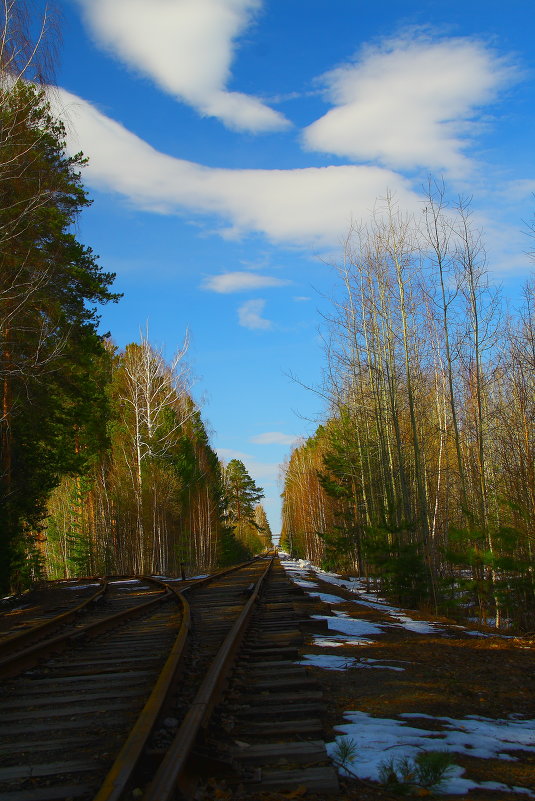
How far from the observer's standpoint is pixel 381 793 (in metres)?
2.92

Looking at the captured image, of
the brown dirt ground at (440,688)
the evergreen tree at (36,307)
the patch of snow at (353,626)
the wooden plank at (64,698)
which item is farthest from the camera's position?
the evergreen tree at (36,307)

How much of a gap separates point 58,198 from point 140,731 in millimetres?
14239

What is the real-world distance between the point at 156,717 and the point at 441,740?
1693mm

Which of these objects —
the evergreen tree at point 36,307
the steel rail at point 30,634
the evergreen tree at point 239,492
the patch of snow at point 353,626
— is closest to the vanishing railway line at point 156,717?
the steel rail at point 30,634

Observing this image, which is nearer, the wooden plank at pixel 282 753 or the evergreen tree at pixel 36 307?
the wooden plank at pixel 282 753

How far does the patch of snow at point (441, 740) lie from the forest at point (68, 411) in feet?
28.4

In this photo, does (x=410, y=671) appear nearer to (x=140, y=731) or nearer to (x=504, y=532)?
(x=140, y=731)

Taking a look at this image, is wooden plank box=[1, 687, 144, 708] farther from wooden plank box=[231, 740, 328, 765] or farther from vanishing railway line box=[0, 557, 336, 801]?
wooden plank box=[231, 740, 328, 765]

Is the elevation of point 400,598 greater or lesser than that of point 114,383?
lesser

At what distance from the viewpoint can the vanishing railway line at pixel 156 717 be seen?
295cm

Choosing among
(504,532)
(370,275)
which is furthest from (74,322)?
(504,532)

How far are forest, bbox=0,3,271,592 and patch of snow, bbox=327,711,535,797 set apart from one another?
8.66 m

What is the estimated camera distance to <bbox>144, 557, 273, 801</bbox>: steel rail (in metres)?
2.63

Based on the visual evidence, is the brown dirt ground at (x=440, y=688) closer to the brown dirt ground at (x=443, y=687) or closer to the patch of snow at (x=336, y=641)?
the brown dirt ground at (x=443, y=687)
